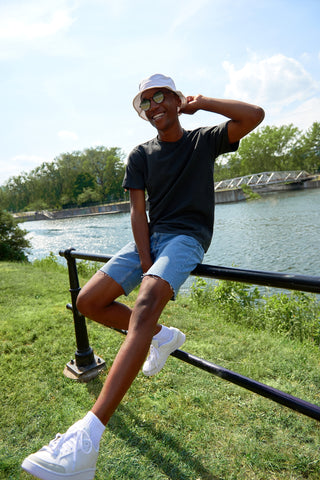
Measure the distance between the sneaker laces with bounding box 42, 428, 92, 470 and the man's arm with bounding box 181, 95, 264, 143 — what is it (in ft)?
5.85

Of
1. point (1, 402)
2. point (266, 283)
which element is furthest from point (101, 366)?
point (266, 283)

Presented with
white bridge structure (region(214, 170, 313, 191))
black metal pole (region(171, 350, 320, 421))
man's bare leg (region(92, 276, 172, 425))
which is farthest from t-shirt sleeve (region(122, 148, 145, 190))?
white bridge structure (region(214, 170, 313, 191))

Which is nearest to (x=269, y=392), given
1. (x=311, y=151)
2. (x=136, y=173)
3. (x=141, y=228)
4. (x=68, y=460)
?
(x=68, y=460)

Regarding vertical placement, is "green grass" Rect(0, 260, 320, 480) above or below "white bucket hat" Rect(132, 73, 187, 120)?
below

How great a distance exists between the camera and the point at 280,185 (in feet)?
189

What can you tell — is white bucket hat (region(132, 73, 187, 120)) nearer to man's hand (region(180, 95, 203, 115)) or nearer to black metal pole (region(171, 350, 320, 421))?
man's hand (region(180, 95, 203, 115))

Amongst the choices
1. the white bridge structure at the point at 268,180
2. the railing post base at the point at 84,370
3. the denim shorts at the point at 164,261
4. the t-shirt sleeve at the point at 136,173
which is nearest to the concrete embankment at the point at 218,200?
the white bridge structure at the point at 268,180

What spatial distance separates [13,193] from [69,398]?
96688 mm

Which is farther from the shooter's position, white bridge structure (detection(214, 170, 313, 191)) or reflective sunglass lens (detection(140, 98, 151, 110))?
white bridge structure (detection(214, 170, 313, 191))

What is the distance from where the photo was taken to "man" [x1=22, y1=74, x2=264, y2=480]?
191 centimetres

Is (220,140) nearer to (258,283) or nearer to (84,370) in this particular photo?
(258,283)

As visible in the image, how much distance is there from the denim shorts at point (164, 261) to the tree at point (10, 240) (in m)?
14.9

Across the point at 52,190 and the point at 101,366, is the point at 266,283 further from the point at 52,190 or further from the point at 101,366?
the point at 52,190

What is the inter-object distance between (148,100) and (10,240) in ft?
50.9
